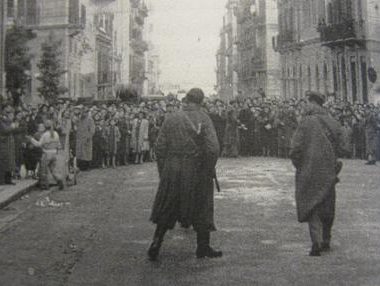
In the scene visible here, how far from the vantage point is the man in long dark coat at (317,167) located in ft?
24.1

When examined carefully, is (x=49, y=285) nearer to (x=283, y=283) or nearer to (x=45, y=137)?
(x=283, y=283)

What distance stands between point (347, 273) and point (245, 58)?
64077mm

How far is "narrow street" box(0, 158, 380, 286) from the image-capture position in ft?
20.9

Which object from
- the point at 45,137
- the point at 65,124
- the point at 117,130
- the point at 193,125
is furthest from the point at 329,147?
the point at 117,130

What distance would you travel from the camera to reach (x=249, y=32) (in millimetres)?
67438

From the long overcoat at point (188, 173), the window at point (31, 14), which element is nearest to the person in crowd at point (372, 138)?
the long overcoat at point (188, 173)

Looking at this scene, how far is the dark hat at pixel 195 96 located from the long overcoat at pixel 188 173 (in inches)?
4.8

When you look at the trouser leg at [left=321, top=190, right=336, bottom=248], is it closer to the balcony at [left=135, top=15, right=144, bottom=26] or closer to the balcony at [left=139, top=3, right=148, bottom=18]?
the balcony at [left=135, top=15, right=144, bottom=26]

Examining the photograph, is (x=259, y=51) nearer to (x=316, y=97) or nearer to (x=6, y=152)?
(x=6, y=152)

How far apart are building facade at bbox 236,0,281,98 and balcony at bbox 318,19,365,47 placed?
1673cm

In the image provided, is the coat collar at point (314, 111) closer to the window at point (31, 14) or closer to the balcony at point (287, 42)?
the window at point (31, 14)

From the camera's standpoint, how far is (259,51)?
60875 millimetres

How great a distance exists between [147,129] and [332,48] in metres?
18.5

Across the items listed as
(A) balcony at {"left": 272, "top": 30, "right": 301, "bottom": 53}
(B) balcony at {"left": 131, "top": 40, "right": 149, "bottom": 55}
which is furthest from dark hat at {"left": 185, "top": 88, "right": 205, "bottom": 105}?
(B) balcony at {"left": 131, "top": 40, "right": 149, "bottom": 55}
